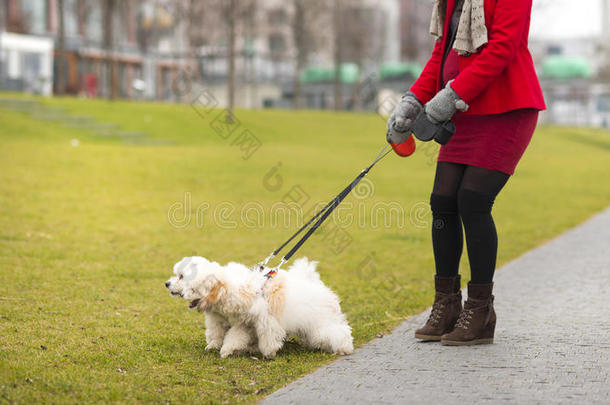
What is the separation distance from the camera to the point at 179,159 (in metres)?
19.1

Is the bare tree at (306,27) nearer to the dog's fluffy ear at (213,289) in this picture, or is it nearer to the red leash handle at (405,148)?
the red leash handle at (405,148)

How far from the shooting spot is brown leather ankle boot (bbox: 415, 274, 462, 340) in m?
4.65

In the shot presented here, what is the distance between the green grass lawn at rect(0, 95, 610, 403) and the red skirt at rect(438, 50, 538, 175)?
1.37 metres

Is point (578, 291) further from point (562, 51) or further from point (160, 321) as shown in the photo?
point (562, 51)

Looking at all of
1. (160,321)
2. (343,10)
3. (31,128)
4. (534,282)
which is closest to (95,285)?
(160,321)

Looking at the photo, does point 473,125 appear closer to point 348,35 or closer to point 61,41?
point 61,41

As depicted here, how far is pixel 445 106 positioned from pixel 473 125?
0.22 metres

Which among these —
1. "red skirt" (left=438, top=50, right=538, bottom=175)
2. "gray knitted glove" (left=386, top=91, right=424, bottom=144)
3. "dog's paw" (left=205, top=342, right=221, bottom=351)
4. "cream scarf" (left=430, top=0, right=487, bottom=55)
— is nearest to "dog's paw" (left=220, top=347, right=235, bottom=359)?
"dog's paw" (left=205, top=342, right=221, bottom=351)

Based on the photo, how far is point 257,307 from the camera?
14.3ft

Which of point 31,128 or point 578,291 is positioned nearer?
point 578,291

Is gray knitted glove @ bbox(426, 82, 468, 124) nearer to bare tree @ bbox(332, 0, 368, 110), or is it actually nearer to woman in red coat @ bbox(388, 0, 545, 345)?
woman in red coat @ bbox(388, 0, 545, 345)

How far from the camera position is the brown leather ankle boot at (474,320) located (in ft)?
14.6

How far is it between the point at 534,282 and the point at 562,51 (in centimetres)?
11339

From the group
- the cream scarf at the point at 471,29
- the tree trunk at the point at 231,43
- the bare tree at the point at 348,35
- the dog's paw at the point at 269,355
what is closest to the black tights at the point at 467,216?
the cream scarf at the point at 471,29
